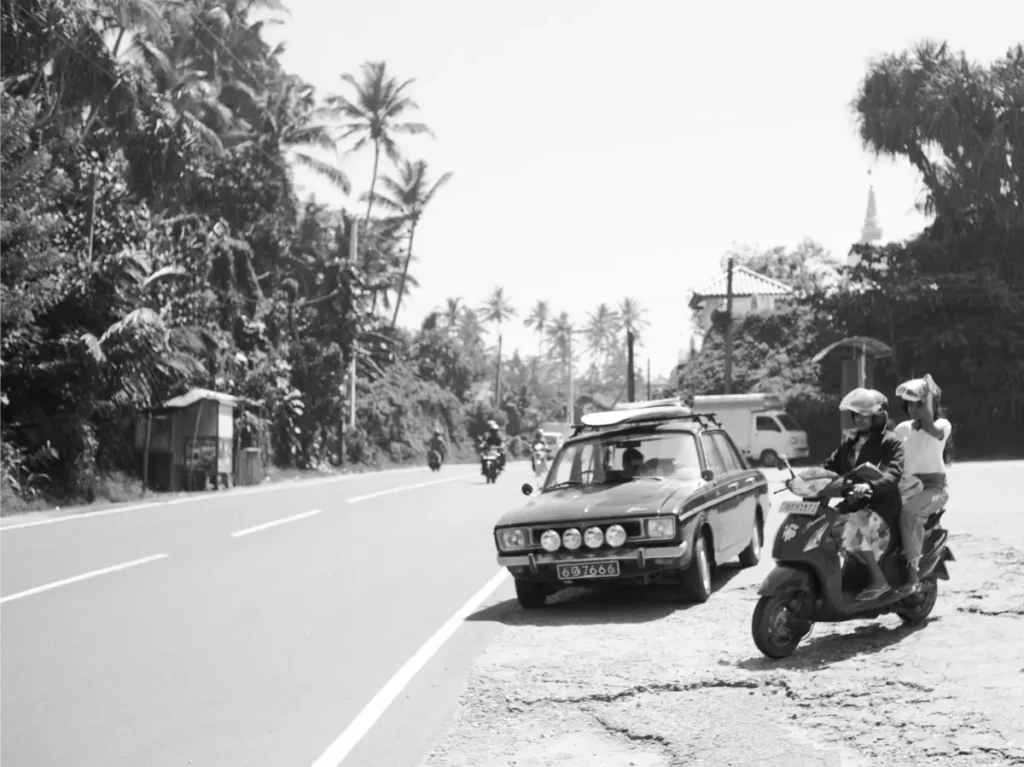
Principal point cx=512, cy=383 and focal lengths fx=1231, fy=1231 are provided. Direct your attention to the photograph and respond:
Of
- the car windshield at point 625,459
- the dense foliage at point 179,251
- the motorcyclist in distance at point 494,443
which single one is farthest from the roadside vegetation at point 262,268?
the car windshield at point 625,459

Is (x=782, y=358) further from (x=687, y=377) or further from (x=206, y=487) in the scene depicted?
(x=206, y=487)

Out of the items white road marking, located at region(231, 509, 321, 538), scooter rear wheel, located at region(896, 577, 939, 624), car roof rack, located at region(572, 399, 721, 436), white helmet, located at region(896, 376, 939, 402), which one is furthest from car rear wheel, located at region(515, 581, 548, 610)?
white road marking, located at region(231, 509, 321, 538)

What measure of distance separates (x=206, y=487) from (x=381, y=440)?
25.9m

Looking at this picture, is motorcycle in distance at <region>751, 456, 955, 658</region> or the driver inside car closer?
motorcycle in distance at <region>751, 456, 955, 658</region>

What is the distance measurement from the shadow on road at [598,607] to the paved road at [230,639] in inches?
16.5

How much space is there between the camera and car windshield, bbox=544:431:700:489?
37.3 feet

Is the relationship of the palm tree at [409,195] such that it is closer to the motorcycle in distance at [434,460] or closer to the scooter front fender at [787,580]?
the motorcycle in distance at [434,460]

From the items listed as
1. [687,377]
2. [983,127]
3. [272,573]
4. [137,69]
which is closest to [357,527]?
[272,573]

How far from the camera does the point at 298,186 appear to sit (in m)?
46.9

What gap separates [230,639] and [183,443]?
69.9ft

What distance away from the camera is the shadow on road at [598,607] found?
9.88 m

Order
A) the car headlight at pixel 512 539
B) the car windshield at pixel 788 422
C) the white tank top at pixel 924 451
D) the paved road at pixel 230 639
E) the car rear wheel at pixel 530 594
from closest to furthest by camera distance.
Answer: the paved road at pixel 230 639
the white tank top at pixel 924 451
the car headlight at pixel 512 539
the car rear wheel at pixel 530 594
the car windshield at pixel 788 422

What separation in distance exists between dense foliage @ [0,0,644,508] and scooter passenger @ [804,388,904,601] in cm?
1725

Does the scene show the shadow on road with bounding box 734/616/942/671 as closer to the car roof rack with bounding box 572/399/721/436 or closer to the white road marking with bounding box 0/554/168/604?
the car roof rack with bounding box 572/399/721/436
